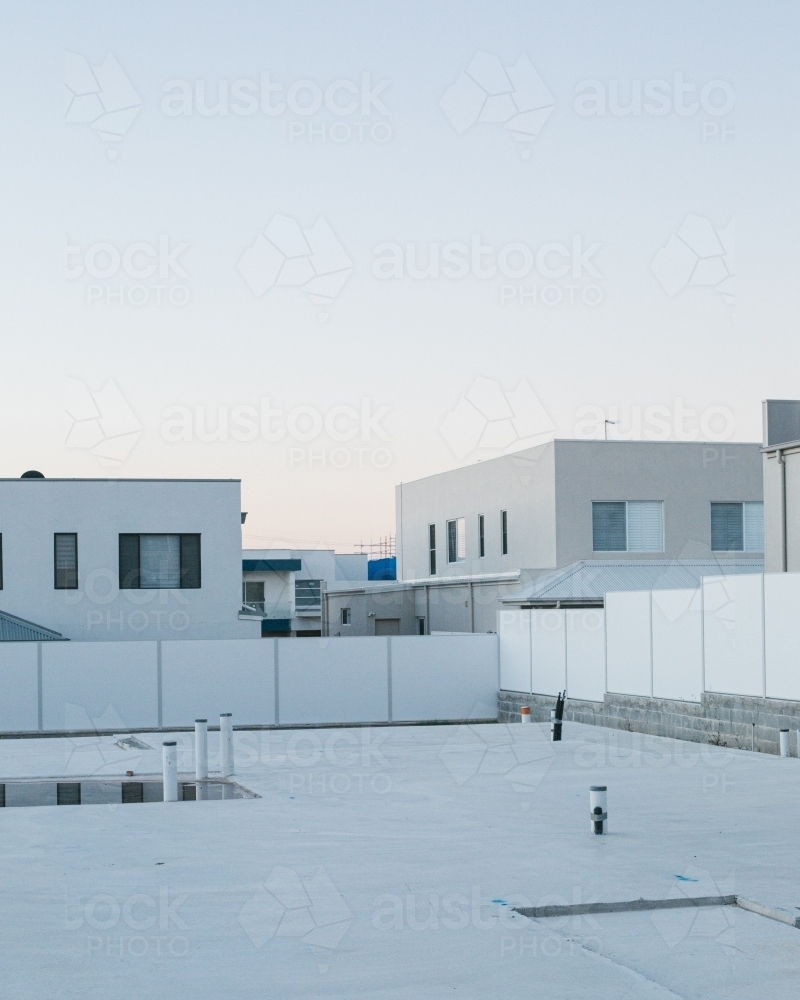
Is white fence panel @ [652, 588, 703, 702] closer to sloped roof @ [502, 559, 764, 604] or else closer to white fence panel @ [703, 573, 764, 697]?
white fence panel @ [703, 573, 764, 697]

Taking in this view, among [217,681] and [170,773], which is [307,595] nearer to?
[217,681]

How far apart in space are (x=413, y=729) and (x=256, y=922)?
19055mm

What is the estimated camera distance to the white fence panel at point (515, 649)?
30.8 metres

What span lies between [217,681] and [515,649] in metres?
7.49

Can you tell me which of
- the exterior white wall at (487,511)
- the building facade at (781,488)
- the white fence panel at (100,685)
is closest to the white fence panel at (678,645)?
the building facade at (781,488)

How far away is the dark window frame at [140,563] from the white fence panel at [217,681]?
5.25 m

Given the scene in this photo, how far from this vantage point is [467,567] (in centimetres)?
4719

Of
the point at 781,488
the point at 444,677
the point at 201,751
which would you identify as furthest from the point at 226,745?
the point at 781,488

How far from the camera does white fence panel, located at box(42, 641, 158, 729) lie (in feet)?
97.0

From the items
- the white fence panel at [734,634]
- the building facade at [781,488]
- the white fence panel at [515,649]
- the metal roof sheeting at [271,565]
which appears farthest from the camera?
the metal roof sheeting at [271,565]

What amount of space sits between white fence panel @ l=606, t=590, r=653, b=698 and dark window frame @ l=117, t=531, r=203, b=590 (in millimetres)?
13670

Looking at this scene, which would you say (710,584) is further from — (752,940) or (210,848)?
(752,940)

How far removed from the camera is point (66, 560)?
114 feet

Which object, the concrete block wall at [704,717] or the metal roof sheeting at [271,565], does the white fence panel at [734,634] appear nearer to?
the concrete block wall at [704,717]
